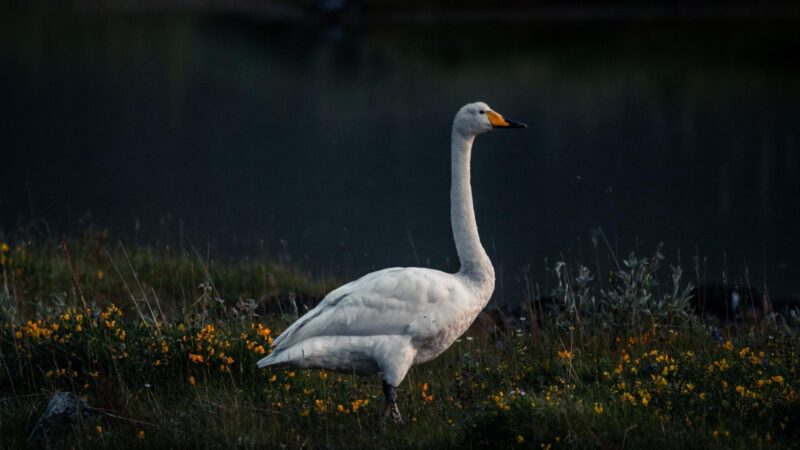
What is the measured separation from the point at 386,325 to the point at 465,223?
1017 mm

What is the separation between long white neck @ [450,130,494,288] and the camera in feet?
26.1

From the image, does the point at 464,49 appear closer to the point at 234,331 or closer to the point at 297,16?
the point at 297,16

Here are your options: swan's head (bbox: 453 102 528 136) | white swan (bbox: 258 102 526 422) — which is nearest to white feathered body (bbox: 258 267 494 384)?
white swan (bbox: 258 102 526 422)

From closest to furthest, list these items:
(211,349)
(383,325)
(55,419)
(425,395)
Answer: (55,419) < (383,325) < (425,395) < (211,349)

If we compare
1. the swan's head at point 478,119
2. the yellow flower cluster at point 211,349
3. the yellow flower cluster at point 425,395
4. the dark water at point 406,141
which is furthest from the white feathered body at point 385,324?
the dark water at point 406,141

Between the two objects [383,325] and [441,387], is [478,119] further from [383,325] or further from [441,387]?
[441,387]

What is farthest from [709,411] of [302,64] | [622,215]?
[302,64]

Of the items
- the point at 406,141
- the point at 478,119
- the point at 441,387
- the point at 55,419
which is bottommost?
the point at 406,141

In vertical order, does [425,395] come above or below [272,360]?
below

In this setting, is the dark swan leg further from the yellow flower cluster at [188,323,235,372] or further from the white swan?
the yellow flower cluster at [188,323,235,372]

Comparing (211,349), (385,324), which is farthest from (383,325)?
(211,349)

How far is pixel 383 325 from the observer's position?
7.57m

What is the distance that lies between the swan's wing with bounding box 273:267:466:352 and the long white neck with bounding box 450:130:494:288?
0.29 meters

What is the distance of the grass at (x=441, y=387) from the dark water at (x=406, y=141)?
4.68 feet
